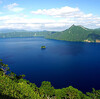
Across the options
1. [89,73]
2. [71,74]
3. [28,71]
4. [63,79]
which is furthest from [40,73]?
[89,73]

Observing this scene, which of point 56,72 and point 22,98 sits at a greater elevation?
point 22,98

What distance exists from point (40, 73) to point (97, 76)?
185 feet

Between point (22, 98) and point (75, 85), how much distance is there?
57.5m

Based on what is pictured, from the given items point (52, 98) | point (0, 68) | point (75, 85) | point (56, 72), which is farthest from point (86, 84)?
point (0, 68)

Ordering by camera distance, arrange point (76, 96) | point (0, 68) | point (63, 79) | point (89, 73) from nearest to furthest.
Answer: point (76, 96) → point (0, 68) → point (63, 79) → point (89, 73)

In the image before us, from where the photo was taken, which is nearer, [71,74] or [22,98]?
[22,98]

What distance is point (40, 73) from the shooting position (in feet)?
321

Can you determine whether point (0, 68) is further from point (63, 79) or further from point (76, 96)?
point (63, 79)

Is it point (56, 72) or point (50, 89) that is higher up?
point (50, 89)

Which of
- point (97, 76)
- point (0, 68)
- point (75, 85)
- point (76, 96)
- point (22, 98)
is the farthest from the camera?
point (97, 76)

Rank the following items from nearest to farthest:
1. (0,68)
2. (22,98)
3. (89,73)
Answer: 1. (22,98)
2. (0,68)
3. (89,73)

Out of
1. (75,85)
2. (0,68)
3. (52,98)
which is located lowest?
(75,85)

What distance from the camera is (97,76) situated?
92250mm

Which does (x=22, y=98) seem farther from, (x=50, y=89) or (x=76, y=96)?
(x=76, y=96)
